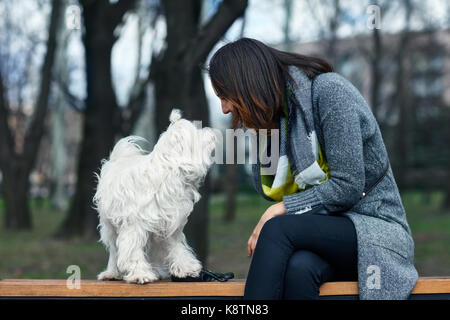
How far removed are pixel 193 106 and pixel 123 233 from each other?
3.00 m

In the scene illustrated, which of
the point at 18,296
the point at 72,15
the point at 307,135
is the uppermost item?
the point at 72,15

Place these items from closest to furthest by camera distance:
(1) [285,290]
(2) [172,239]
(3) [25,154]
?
(1) [285,290]
(2) [172,239]
(3) [25,154]

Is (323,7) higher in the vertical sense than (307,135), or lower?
higher

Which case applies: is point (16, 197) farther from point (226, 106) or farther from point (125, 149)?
point (226, 106)

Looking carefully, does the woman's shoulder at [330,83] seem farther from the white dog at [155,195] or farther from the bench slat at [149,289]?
the bench slat at [149,289]

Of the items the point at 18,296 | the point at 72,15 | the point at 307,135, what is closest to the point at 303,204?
the point at 307,135

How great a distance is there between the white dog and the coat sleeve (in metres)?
0.51

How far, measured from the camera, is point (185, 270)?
8.14 feet

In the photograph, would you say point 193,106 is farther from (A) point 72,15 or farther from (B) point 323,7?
(B) point 323,7

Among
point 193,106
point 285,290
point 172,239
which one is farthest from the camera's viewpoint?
point 193,106

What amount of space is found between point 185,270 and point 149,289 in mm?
197

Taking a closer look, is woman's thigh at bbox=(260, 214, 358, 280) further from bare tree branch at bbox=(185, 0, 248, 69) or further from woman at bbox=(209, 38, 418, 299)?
bare tree branch at bbox=(185, 0, 248, 69)

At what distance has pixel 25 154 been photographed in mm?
11703

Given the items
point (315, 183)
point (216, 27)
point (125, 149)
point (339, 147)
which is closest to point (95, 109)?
point (216, 27)
